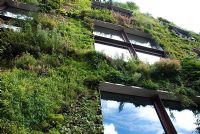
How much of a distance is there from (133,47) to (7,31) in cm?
469

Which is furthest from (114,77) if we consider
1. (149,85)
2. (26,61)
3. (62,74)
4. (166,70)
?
(26,61)

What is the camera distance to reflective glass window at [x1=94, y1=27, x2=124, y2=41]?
12.3 metres

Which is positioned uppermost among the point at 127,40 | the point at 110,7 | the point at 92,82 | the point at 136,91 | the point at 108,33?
the point at 110,7

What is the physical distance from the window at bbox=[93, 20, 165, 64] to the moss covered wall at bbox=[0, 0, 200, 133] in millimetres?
461

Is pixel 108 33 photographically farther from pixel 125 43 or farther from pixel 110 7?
pixel 110 7

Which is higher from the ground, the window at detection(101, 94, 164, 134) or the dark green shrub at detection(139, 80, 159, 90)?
the dark green shrub at detection(139, 80, 159, 90)

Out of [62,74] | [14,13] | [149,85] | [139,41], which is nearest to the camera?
[62,74]

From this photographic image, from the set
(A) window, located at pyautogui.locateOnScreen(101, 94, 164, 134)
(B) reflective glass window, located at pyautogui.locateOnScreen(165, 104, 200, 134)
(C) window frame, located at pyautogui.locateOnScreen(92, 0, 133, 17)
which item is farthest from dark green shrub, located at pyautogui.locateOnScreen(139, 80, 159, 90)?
(C) window frame, located at pyautogui.locateOnScreen(92, 0, 133, 17)

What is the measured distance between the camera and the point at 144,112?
8.66 meters

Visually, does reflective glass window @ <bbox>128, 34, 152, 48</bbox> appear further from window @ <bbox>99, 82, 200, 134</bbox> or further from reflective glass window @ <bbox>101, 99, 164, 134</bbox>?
reflective glass window @ <bbox>101, 99, 164, 134</bbox>

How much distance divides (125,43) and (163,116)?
4.13 meters

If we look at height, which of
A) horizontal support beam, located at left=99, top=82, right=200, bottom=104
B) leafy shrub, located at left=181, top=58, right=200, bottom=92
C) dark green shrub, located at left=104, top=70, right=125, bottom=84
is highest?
leafy shrub, located at left=181, top=58, right=200, bottom=92

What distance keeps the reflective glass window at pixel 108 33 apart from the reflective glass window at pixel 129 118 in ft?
13.3

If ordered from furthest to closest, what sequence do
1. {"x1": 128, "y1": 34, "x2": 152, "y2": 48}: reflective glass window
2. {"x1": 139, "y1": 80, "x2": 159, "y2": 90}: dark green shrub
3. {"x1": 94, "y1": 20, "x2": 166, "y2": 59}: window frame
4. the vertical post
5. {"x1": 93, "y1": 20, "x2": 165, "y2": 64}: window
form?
{"x1": 128, "y1": 34, "x2": 152, "y2": 48}: reflective glass window → {"x1": 94, "y1": 20, "x2": 166, "y2": 59}: window frame → {"x1": 93, "y1": 20, "x2": 165, "y2": 64}: window → {"x1": 139, "y1": 80, "x2": 159, "y2": 90}: dark green shrub → the vertical post
